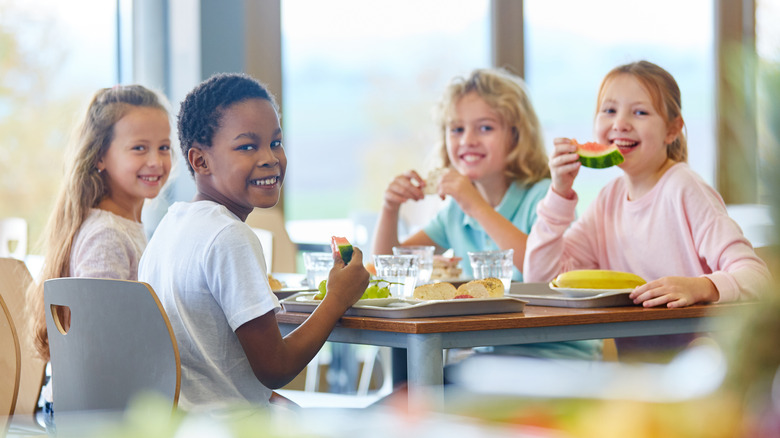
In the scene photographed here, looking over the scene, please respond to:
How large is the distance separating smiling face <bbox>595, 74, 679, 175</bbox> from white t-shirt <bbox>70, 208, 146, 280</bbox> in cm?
132

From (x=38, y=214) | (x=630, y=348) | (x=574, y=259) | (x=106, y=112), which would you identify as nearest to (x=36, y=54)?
(x=38, y=214)

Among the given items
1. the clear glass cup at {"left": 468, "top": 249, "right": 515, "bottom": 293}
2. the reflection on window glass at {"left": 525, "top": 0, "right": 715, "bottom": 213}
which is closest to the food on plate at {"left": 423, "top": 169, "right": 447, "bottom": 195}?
the clear glass cup at {"left": 468, "top": 249, "right": 515, "bottom": 293}

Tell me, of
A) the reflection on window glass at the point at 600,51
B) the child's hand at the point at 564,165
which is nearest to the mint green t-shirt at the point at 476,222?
the child's hand at the point at 564,165

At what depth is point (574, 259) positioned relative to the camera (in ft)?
8.23

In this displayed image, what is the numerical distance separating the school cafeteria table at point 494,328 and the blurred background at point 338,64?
42.4 inches

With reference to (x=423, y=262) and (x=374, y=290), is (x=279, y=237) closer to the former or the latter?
(x=423, y=262)

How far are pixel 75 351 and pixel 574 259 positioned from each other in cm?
144

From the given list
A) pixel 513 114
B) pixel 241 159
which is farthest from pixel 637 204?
pixel 241 159

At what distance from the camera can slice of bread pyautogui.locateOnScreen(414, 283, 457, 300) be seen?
1788mm

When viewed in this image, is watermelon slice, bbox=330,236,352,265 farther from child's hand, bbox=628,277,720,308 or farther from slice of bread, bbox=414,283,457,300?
child's hand, bbox=628,277,720,308

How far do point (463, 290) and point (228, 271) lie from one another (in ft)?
1.61

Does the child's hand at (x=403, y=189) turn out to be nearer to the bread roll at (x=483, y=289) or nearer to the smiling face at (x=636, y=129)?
the smiling face at (x=636, y=129)

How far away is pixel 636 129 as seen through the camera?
2.38 metres

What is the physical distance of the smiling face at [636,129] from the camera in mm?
2373
